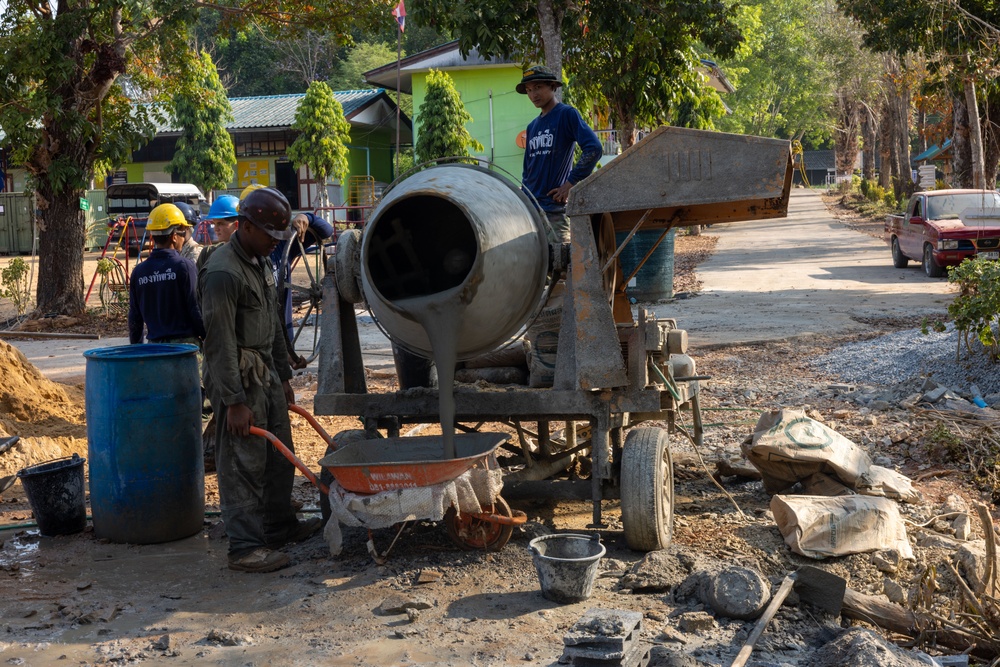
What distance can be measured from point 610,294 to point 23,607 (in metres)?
3.18

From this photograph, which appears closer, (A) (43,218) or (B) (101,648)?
(B) (101,648)

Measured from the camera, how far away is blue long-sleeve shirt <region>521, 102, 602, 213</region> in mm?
6199

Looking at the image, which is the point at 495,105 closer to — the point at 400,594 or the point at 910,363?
the point at 910,363

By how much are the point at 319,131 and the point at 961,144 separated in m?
17.9

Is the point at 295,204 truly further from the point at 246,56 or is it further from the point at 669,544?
the point at 669,544

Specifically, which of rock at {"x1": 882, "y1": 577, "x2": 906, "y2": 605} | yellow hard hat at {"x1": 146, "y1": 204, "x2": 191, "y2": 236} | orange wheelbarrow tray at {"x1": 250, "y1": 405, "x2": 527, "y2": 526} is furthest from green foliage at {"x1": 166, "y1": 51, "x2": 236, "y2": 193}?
rock at {"x1": 882, "y1": 577, "x2": 906, "y2": 605}

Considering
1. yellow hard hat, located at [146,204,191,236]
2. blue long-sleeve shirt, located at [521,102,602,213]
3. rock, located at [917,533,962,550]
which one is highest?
blue long-sleeve shirt, located at [521,102,602,213]

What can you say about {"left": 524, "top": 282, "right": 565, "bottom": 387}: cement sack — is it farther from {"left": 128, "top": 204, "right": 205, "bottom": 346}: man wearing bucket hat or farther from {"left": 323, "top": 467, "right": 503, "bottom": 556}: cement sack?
{"left": 128, "top": 204, "right": 205, "bottom": 346}: man wearing bucket hat

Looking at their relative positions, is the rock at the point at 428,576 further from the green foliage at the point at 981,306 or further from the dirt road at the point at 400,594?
the green foliage at the point at 981,306

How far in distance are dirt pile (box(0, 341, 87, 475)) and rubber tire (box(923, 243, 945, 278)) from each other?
14688 millimetres

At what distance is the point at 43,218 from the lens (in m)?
15.1

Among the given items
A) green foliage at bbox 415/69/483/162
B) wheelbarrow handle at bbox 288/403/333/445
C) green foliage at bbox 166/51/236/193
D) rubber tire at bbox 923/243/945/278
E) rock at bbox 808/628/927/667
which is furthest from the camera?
green foliage at bbox 166/51/236/193

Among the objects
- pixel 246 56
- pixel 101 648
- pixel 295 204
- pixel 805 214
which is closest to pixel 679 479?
pixel 101 648

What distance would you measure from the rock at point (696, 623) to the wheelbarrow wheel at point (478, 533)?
110 centimetres
